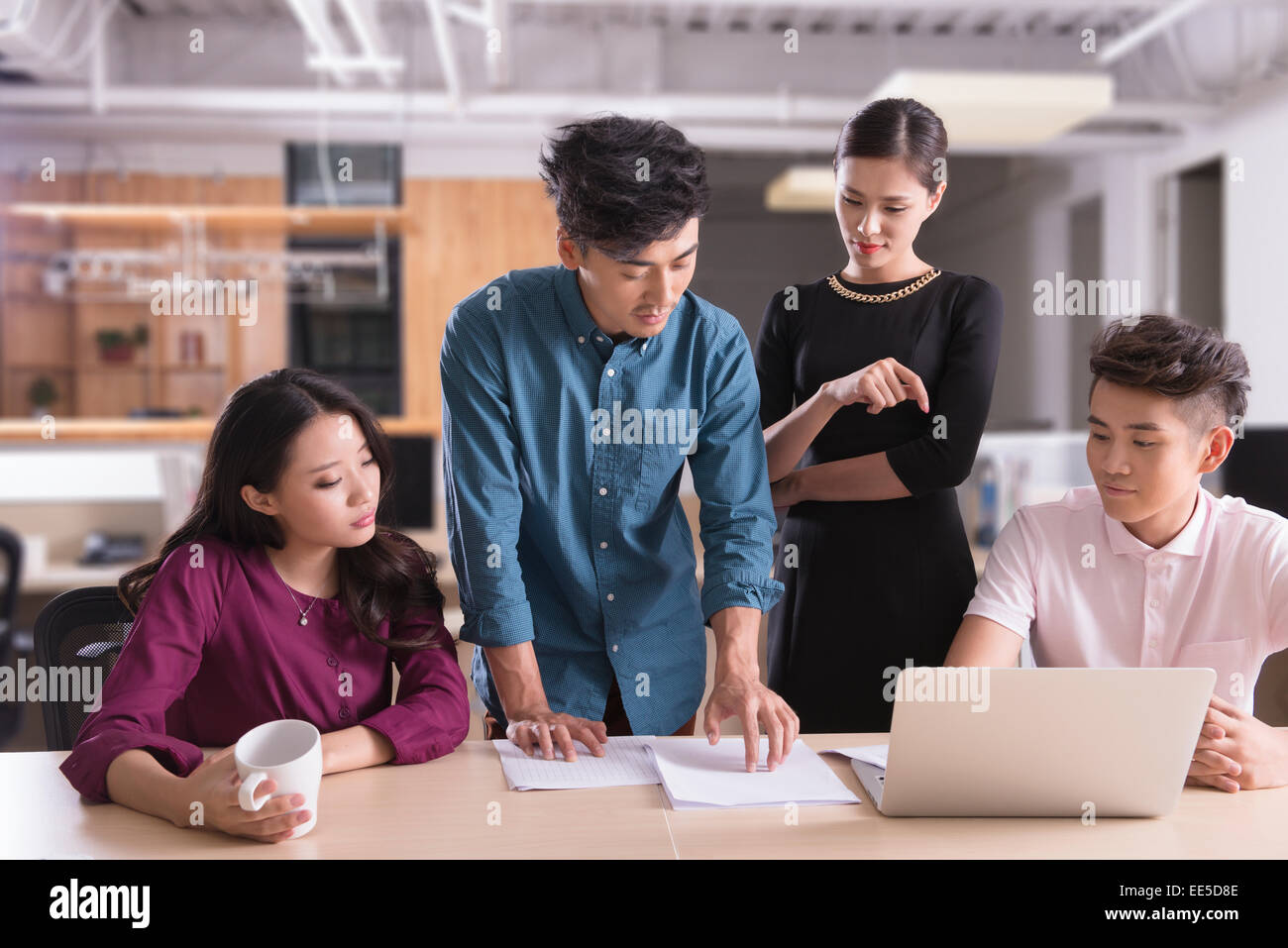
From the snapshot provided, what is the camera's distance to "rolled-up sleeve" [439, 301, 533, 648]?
1.39 metres

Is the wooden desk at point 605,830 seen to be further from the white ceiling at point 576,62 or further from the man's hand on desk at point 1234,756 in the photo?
the white ceiling at point 576,62

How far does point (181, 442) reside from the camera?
15.6ft

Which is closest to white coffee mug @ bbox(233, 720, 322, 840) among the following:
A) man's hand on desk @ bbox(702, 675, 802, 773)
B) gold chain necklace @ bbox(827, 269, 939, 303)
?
man's hand on desk @ bbox(702, 675, 802, 773)

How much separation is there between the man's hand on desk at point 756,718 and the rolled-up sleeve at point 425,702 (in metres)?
0.34

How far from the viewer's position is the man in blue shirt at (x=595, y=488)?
4.56 feet

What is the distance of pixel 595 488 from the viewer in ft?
4.85

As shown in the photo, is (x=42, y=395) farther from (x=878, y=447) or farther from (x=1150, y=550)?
(x=1150, y=550)

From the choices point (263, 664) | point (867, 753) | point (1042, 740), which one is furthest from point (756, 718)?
point (263, 664)

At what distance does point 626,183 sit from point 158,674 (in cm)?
80

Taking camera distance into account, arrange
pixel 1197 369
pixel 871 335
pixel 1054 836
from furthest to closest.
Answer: pixel 871 335 < pixel 1197 369 < pixel 1054 836
